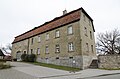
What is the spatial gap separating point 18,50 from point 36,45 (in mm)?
11156

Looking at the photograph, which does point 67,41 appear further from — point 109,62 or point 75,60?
point 109,62

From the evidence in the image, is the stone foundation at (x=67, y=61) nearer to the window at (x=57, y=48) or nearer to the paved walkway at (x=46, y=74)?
the window at (x=57, y=48)

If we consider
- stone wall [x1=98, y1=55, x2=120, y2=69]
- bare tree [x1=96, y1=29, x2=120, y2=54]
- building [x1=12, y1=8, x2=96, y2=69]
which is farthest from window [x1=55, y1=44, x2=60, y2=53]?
bare tree [x1=96, y1=29, x2=120, y2=54]

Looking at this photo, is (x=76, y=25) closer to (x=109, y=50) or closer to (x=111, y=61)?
(x=111, y=61)

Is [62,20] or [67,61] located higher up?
[62,20]

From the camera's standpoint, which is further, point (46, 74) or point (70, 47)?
point (70, 47)

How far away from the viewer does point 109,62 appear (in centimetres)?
1975

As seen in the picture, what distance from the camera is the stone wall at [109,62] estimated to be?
19.6 m

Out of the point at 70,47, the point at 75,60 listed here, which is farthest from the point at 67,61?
the point at 70,47

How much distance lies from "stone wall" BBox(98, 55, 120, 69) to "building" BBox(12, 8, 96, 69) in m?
2.01

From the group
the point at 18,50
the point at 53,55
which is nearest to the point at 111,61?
the point at 53,55

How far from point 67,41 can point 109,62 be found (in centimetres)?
758

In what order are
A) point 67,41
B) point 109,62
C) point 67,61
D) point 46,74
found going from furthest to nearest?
point 67,41
point 67,61
point 109,62
point 46,74

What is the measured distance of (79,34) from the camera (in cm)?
1988
